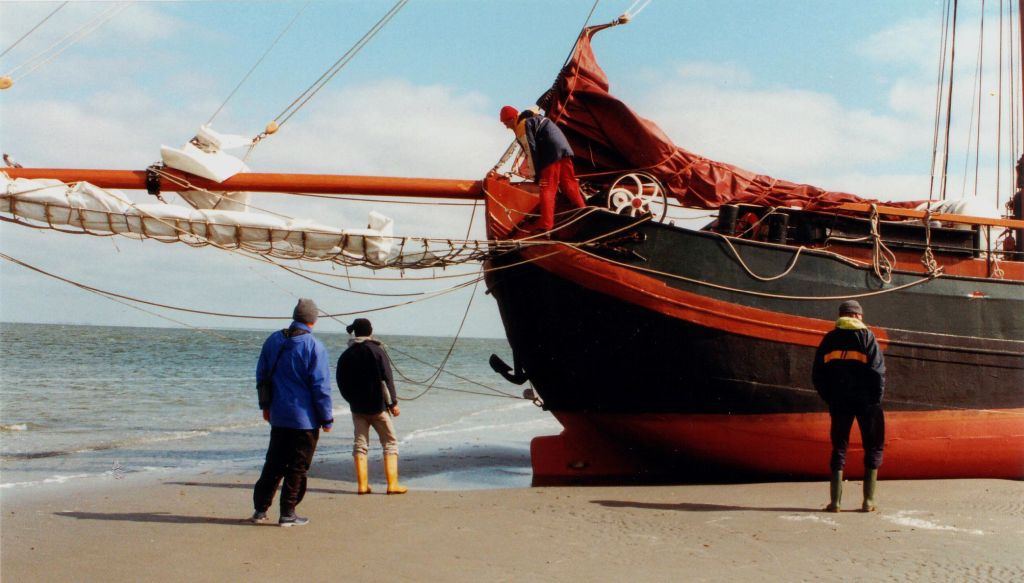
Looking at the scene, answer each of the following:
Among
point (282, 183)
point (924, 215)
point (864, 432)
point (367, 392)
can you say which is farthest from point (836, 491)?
point (282, 183)

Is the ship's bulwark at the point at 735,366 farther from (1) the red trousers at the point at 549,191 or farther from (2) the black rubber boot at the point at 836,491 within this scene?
(2) the black rubber boot at the point at 836,491

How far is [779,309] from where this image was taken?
28.0ft

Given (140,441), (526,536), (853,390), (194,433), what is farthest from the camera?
(194,433)

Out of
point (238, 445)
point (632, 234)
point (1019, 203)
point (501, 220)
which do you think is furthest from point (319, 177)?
point (1019, 203)

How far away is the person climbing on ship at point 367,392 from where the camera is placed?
7.72 metres

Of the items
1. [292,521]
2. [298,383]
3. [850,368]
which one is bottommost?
[292,521]

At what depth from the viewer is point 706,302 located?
8.37m

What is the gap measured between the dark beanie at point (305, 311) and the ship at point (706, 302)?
56.8 inches

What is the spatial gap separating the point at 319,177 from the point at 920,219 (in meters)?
6.44

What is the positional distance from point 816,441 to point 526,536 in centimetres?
397

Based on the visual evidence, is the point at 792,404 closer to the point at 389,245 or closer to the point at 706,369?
the point at 706,369

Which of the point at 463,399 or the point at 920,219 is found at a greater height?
the point at 920,219

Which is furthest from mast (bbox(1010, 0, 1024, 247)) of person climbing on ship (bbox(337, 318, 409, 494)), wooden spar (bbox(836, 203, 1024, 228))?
person climbing on ship (bbox(337, 318, 409, 494))

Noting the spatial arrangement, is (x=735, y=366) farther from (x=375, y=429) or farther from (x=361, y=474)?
(x=361, y=474)
